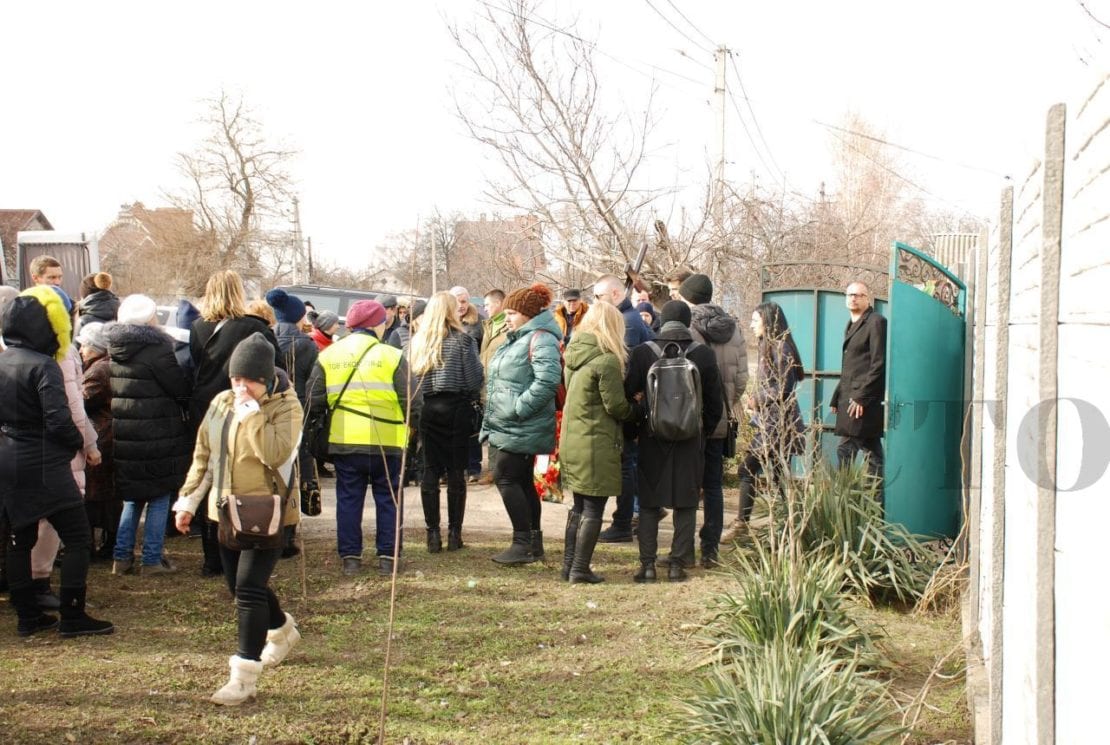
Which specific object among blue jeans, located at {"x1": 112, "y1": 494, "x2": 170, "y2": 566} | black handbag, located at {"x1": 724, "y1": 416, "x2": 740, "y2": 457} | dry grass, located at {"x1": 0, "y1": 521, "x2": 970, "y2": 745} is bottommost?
dry grass, located at {"x1": 0, "y1": 521, "x2": 970, "y2": 745}

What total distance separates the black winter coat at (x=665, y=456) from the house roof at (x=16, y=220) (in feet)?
178

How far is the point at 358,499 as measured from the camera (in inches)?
285

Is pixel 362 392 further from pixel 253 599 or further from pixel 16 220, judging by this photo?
pixel 16 220

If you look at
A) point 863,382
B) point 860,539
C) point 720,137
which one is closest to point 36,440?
point 860,539

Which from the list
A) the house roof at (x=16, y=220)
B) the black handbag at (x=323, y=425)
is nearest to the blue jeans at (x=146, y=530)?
the black handbag at (x=323, y=425)

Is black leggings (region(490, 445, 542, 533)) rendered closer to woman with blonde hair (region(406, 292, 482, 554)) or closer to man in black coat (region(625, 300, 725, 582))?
woman with blonde hair (region(406, 292, 482, 554))

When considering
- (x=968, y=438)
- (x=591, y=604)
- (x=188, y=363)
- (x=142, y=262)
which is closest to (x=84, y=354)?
(x=188, y=363)

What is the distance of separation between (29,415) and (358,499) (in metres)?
2.25

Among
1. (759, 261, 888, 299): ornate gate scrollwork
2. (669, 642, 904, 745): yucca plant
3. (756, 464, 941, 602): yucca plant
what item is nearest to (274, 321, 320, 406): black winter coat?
(756, 464, 941, 602): yucca plant

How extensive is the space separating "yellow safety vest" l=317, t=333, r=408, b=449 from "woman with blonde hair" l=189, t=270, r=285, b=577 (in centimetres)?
42

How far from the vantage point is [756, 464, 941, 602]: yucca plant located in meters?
6.47

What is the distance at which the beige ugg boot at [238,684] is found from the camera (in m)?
4.84

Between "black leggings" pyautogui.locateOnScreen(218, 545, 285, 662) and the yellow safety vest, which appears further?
the yellow safety vest

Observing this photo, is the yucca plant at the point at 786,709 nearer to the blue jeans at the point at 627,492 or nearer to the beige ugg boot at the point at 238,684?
the beige ugg boot at the point at 238,684
